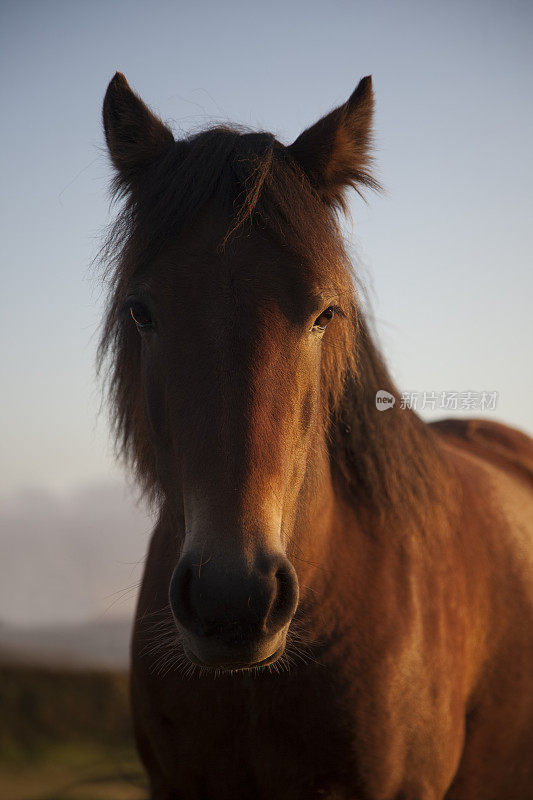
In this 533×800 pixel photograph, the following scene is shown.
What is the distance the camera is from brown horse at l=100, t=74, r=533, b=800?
5.08 feet

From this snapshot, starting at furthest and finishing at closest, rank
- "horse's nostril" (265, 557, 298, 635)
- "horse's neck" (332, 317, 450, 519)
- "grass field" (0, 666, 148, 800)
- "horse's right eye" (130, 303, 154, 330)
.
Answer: "grass field" (0, 666, 148, 800)
"horse's neck" (332, 317, 450, 519)
"horse's right eye" (130, 303, 154, 330)
"horse's nostril" (265, 557, 298, 635)

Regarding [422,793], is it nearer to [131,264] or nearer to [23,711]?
[131,264]

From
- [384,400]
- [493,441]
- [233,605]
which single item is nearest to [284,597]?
[233,605]

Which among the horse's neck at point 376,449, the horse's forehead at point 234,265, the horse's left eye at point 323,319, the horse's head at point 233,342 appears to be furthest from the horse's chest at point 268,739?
the horse's forehead at point 234,265

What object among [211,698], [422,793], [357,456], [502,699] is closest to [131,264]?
[357,456]

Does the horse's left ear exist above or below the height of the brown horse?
above

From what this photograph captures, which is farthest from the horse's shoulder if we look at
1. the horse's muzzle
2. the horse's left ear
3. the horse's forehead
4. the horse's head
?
the horse's muzzle

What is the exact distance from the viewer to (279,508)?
5.25 ft

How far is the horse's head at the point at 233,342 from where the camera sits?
4.73ft

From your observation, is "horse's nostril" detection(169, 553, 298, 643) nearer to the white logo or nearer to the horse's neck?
the horse's neck

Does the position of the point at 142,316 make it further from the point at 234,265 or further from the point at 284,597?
the point at 284,597

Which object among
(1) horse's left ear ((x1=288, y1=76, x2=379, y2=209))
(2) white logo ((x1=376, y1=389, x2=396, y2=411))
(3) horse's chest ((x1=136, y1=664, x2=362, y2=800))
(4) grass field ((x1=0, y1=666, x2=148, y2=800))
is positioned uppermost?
(1) horse's left ear ((x1=288, y1=76, x2=379, y2=209))

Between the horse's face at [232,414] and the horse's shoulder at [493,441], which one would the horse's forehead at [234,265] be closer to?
the horse's face at [232,414]

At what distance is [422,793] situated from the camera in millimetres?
2154
